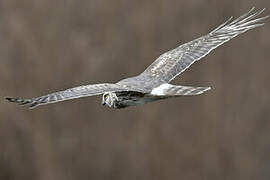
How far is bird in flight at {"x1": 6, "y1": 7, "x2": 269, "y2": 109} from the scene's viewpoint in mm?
4312

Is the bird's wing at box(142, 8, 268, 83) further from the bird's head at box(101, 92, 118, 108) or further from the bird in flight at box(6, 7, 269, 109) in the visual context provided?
the bird's head at box(101, 92, 118, 108)

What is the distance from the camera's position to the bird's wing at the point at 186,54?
5.10 metres

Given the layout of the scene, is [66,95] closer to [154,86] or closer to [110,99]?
[110,99]

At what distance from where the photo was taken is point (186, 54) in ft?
17.2

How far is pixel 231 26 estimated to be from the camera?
18.1 ft

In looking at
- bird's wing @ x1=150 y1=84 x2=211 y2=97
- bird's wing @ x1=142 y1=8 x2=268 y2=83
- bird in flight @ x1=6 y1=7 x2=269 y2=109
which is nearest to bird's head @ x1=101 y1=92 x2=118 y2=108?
bird in flight @ x1=6 y1=7 x2=269 y2=109

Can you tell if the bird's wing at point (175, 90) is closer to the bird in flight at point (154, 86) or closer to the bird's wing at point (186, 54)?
the bird in flight at point (154, 86)

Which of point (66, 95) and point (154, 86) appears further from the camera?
point (154, 86)

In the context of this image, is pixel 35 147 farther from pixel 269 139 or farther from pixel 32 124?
pixel 269 139

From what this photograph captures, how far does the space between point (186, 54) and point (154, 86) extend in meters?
0.55

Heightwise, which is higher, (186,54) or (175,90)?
(186,54)

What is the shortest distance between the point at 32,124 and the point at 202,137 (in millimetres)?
1470

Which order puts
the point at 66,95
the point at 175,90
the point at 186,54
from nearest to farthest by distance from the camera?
the point at 66,95 < the point at 175,90 < the point at 186,54

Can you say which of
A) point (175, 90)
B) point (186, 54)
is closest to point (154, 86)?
point (175, 90)
